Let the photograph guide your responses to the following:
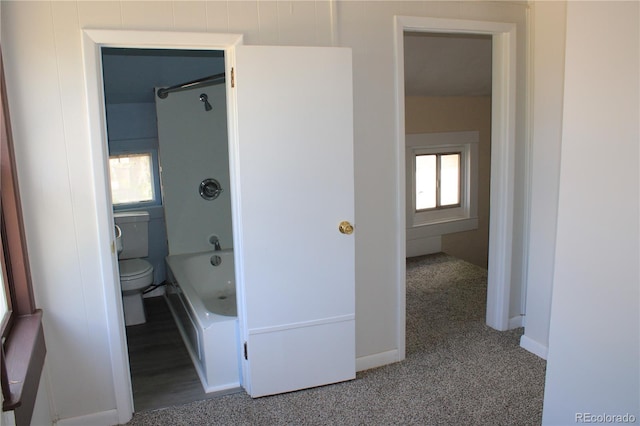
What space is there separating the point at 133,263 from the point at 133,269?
165mm

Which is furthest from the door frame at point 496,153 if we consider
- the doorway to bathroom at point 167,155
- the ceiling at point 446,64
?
the doorway to bathroom at point 167,155

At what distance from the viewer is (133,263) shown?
13.2 ft

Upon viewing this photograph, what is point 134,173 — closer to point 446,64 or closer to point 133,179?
point 133,179

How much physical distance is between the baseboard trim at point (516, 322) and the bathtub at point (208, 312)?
1825mm

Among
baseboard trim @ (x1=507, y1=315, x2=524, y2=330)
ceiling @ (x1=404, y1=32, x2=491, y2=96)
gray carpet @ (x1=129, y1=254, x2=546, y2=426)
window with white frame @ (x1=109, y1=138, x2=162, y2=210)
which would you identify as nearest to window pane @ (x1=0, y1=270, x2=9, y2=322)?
gray carpet @ (x1=129, y1=254, x2=546, y2=426)

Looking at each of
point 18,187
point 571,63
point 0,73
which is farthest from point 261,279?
point 571,63

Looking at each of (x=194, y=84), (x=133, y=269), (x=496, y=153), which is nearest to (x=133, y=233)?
(x=133, y=269)

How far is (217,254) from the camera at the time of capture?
4.14m

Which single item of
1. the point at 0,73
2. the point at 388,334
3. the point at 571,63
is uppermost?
the point at 0,73

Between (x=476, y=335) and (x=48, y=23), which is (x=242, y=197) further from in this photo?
(x=476, y=335)

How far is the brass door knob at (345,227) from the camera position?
2635 millimetres

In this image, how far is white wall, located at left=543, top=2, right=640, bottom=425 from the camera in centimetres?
120

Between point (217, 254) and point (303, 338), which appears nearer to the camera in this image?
point (303, 338)

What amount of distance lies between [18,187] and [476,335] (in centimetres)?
273
